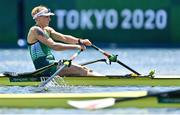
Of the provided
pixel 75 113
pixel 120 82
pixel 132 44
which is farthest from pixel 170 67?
pixel 75 113

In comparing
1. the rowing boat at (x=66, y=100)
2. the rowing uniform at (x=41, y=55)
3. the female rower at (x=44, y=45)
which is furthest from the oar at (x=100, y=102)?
the rowing uniform at (x=41, y=55)

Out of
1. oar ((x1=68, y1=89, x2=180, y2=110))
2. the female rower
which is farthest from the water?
the female rower

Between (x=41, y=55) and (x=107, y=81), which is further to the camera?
(x=107, y=81)

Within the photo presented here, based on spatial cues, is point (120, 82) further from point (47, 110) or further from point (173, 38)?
point (173, 38)

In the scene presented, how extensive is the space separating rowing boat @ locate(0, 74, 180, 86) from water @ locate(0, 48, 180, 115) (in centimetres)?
13

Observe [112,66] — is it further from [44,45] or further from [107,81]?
[44,45]

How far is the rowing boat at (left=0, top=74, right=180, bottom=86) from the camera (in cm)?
1354

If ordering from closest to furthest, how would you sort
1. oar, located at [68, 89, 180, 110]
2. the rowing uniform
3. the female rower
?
1. oar, located at [68, 89, 180, 110]
2. the female rower
3. the rowing uniform

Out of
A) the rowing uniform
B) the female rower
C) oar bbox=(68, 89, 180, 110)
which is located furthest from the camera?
the rowing uniform

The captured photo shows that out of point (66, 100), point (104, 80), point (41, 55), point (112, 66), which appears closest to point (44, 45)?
point (41, 55)

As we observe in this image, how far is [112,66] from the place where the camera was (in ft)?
67.1

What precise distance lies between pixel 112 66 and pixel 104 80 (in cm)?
673

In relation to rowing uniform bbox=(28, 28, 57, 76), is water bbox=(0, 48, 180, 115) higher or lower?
lower

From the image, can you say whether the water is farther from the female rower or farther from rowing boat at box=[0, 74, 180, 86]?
the female rower
